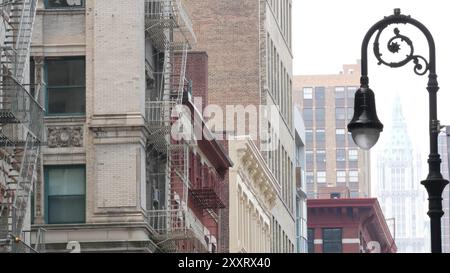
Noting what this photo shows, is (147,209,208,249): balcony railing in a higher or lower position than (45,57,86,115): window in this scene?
lower

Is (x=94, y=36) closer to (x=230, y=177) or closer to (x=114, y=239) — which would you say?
(x=114, y=239)

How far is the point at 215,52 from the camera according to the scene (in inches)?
3735

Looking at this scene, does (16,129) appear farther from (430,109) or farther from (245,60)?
(245,60)

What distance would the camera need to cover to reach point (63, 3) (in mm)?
57188

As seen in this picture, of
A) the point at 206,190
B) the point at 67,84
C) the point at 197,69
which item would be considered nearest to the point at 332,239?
the point at 197,69

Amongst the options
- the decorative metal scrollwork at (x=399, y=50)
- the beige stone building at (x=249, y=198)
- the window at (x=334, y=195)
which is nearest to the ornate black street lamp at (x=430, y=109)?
the decorative metal scrollwork at (x=399, y=50)

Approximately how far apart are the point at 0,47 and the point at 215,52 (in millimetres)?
55610

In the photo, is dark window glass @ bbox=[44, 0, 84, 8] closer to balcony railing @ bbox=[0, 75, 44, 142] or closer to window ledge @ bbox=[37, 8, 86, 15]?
window ledge @ bbox=[37, 8, 86, 15]

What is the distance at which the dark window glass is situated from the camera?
56.7 m

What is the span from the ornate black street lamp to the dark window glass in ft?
108

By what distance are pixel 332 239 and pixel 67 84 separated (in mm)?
95154

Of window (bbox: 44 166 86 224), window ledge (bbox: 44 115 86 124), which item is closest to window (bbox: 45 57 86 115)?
window ledge (bbox: 44 115 86 124)

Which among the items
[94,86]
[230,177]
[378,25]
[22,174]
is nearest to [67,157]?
[94,86]

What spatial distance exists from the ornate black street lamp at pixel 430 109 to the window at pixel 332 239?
125895mm
